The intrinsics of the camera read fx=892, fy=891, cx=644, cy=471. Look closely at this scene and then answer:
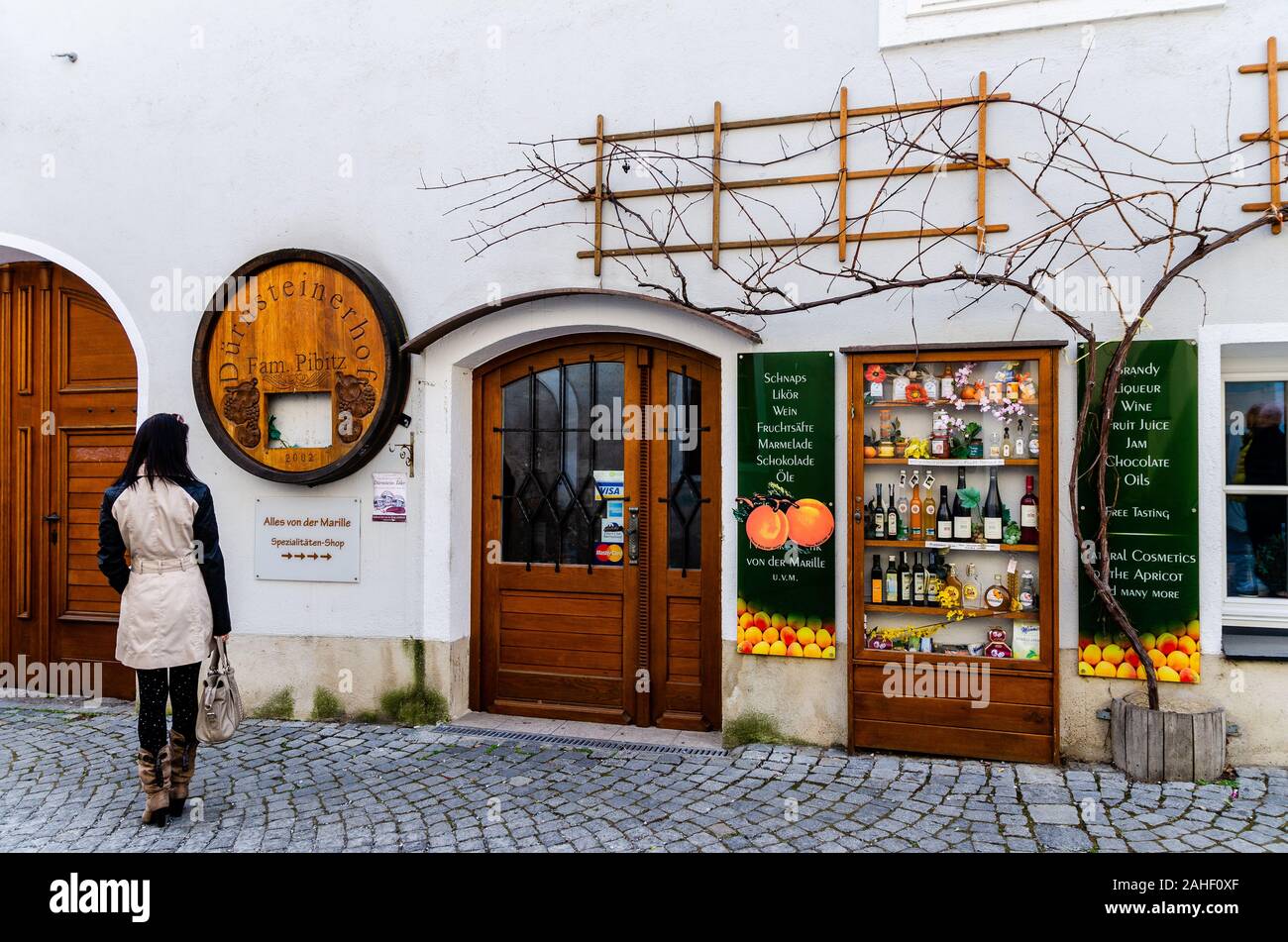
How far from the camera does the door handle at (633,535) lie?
5648 millimetres

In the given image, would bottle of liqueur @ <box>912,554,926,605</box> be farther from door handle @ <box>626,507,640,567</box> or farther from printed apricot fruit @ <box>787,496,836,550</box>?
door handle @ <box>626,507,640,567</box>

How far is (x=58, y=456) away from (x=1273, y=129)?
7.99 meters

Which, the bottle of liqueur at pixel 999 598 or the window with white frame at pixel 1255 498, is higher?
the window with white frame at pixel 1255 498

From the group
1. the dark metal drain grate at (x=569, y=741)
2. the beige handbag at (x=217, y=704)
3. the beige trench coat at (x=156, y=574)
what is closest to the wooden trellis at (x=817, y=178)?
the beige trench coat at (x=156, y=574)

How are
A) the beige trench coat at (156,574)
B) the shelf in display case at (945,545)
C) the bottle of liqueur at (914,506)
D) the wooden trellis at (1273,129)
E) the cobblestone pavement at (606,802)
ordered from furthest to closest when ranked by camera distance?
1. the bottle of liqueur at (914,506)
2. the shelf in display case at (945,545)
3. the wooden trellis at (1273,129)
4. the beige trench coat at (156,574)
5. the cobblestone pavement at (606,802)

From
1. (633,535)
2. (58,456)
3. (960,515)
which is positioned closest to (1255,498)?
(960,515)

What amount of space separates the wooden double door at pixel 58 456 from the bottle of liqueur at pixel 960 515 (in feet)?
18.6

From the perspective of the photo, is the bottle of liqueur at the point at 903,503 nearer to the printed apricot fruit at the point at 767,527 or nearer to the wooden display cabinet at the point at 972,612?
the wooden display cabinet at the point at 972,612

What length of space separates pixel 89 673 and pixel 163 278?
9.68ft

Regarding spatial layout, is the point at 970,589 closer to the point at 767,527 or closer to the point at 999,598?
the point at 999,598

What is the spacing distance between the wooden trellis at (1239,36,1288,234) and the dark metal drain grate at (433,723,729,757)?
4.09 metres

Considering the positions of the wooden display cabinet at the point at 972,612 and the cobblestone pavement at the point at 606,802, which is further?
the wooden display cabinet at the point at 972,612

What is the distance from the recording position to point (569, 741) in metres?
5.37

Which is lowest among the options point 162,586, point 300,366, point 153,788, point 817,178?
point 153,788
